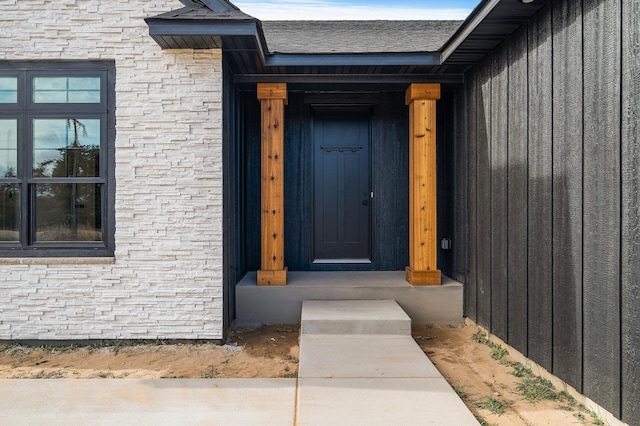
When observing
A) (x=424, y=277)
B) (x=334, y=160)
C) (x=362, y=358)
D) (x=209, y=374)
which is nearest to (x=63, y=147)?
(x=209, y=374)

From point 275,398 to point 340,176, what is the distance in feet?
11.8

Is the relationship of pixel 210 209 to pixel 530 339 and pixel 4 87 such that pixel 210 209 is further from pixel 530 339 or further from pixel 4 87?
pixel 530 339

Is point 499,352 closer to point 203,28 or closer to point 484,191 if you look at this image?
point 484,191

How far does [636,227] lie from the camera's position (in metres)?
2.31

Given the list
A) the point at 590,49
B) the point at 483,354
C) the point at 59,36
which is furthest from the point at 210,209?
the point at 590,49

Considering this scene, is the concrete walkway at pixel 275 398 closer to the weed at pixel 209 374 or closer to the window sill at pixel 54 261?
the weed at pixel 209 374

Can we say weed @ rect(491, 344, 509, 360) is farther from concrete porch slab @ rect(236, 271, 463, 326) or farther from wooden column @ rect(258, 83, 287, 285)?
wooden column @ rect(258, 83, 287, 285)

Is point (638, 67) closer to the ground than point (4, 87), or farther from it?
closer to the ground

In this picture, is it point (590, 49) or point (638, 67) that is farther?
point (590, 49)

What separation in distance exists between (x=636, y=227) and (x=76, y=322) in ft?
14.5

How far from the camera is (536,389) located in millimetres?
3064

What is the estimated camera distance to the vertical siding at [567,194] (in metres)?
2.81

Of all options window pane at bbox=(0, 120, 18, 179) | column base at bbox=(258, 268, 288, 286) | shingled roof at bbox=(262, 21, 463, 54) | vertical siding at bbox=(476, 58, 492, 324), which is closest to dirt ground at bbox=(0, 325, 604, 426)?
vertical siding at bbox=(476, 58, 492, 324)

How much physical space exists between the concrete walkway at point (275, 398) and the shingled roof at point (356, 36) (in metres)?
3.03
